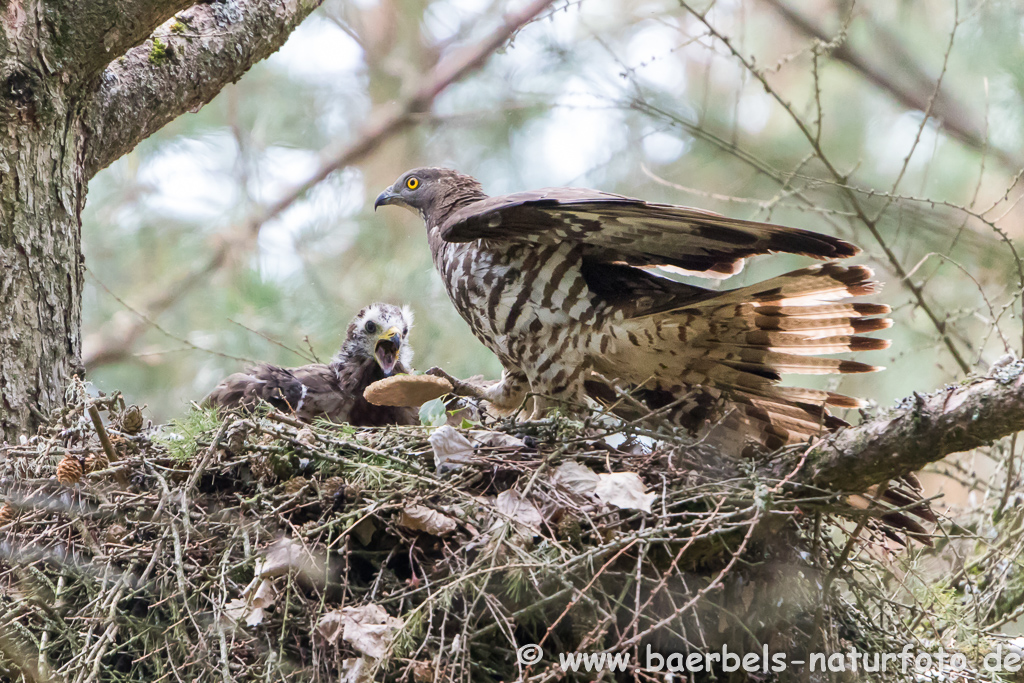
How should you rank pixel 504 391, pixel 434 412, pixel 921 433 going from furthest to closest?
pixel 434 412
pixel 504 391
pixel 921 433

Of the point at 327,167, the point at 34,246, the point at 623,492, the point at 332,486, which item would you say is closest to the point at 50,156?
the point at 34,246

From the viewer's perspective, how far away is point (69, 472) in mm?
2506

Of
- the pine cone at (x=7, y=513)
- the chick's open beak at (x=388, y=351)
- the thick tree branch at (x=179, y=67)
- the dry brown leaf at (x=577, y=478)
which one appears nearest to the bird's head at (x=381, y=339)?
the chick's open beak at (x=388, y=351)

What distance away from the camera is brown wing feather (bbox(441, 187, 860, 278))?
2721 millimetres

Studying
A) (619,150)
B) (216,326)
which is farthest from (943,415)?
(216,326)

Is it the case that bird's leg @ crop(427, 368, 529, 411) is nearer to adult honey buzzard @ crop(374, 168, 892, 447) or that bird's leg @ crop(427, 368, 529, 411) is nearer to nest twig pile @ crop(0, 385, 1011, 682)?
adult honey buzzard @ crop(374, 168, 892, 447)

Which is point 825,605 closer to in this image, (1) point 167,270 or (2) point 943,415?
(2) point 943,415

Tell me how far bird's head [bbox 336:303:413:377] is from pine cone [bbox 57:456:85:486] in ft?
6.75

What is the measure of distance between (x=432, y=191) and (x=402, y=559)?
2.24 m

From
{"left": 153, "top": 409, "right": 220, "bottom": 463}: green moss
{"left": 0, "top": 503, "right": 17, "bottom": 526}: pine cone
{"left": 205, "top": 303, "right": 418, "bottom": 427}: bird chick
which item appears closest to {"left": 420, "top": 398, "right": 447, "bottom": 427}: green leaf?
{"left": 205, "top": 303, "right": 418, "bottom": 427}: bird chick

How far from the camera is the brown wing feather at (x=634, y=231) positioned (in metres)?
2.72

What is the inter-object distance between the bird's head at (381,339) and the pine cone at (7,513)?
7.08 ft

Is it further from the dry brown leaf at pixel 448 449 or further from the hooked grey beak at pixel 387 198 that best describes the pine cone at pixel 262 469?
the hooked grey beak at pixel 387 198

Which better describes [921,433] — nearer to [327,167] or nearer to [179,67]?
[179,67]
